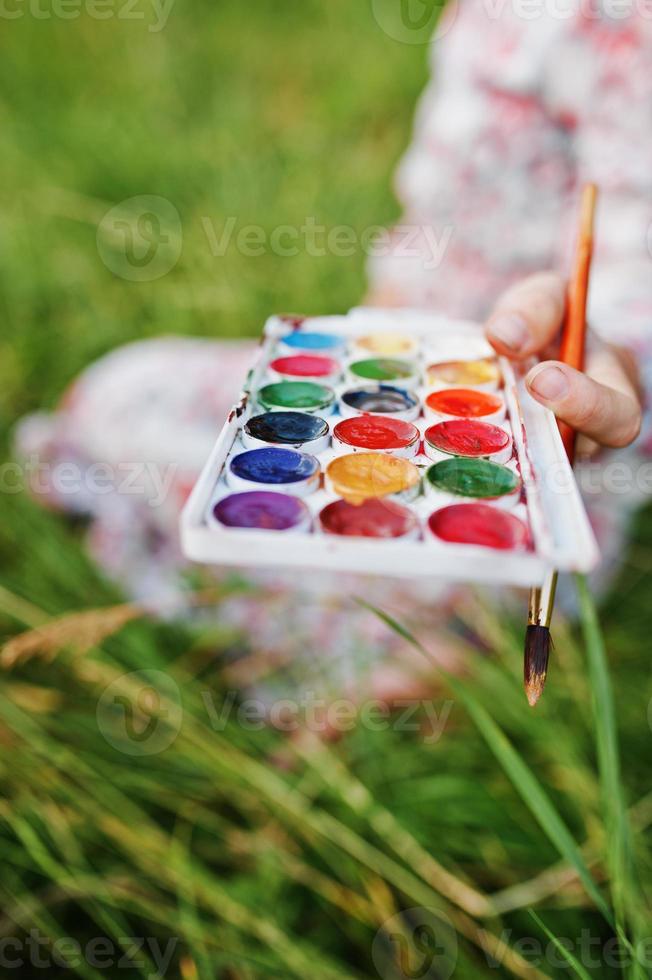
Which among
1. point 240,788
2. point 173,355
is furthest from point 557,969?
point 173,355

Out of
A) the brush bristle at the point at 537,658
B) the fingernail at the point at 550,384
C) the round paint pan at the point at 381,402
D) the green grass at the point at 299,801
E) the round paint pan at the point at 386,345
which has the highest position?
the fingernail at the point at 550,384

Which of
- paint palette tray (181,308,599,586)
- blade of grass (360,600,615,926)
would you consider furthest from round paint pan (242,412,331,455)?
blade of grass (360,600,615,926)

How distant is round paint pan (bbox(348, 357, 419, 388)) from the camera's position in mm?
558

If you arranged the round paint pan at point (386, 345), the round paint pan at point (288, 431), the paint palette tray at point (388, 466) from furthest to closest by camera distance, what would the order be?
the round paint pan at point (386, 345), the round paint pan at point (288, 431), the paint palette tray at point (388, 466)

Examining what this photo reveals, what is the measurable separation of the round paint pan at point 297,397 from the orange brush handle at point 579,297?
15 cm

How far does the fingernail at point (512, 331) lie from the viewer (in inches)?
22.2

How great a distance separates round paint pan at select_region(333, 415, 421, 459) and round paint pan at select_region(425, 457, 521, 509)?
0.09 feet

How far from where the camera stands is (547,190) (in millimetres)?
1016

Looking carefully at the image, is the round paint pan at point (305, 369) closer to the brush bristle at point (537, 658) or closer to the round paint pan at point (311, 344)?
the round paint pan at point (311, 344)

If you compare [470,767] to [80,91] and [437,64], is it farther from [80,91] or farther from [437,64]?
[80,91]

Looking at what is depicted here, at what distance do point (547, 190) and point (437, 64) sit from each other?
242 mm

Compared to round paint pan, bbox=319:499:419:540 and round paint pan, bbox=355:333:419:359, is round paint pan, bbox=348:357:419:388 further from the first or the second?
round paint pan, bbox=319:499:419:540

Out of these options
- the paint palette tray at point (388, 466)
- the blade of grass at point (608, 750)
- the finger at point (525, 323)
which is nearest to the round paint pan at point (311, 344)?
the paint palette tray at point (388, 466)

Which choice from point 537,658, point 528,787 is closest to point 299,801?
point 528,787
